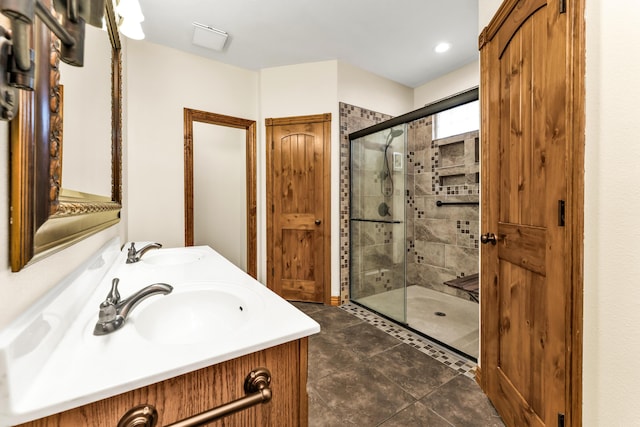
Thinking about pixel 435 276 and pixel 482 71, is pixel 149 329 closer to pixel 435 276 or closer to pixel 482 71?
pixel 482 71

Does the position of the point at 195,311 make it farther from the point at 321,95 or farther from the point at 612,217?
the point at 321,95

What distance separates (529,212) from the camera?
1.21 metres

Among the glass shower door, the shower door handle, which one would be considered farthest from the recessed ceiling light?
the shower door handle

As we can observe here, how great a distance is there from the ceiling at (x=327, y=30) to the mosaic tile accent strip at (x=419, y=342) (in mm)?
2666

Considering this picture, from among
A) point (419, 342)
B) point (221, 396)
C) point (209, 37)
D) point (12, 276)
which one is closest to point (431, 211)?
point (419, 342)

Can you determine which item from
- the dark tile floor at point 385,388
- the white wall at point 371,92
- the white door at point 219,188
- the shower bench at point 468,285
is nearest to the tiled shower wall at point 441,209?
the white wall at point 371,92

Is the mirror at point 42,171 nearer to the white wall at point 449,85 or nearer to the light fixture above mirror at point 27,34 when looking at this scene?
the light fixture above mirror at point 27,34

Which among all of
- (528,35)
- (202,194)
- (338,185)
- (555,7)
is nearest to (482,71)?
(528,35)

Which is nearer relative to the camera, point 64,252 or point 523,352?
point 64,252

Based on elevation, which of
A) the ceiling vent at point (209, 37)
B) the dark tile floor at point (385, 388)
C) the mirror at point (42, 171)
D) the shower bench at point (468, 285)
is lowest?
the dark tile floor at point (385, 388)

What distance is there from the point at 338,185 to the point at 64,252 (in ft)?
8.33

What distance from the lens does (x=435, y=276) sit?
3486 mm

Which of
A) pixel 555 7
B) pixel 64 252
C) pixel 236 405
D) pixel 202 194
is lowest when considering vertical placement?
pixel 236 405

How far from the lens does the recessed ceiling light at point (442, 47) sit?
2.71 m
